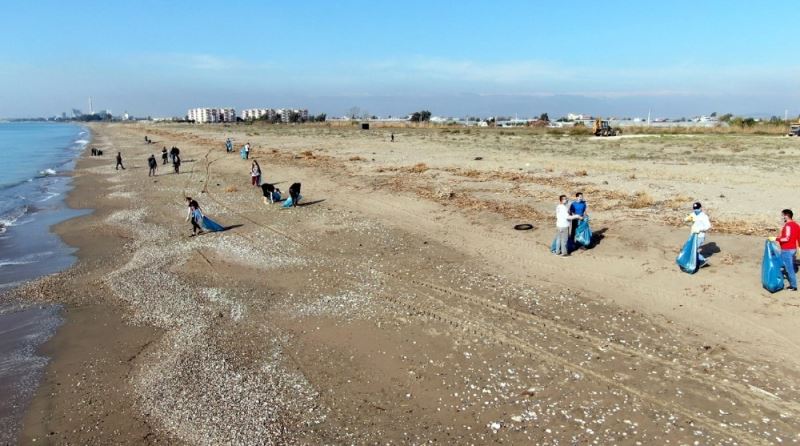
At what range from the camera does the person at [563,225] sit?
13344mm

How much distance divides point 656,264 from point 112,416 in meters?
11.8

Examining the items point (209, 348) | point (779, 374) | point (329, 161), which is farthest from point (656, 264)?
point (329, 161)

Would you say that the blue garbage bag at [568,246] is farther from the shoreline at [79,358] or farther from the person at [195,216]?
the person at [195,216]

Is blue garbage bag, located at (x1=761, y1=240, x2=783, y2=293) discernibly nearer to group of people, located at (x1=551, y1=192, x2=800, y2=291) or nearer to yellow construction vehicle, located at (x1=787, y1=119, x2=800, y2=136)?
group of people, located at (x1=551, y1=192, x2=800, y2=291)

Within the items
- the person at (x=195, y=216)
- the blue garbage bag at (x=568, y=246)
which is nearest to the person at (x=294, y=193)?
the person at (x=195, y=216)

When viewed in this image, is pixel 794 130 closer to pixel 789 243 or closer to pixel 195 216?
pixel 789 243

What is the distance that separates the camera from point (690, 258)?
12.1 metres

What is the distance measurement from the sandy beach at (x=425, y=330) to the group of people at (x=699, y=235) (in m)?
0.39

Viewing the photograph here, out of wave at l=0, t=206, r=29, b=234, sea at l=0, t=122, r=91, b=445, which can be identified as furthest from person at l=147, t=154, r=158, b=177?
wave at l=0, t=206, r=29, b=234

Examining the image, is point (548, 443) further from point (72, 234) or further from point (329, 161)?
point (329, 161)

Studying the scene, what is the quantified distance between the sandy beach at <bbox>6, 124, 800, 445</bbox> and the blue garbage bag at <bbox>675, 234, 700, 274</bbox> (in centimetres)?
32

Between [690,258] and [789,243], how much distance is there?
6.47 ft

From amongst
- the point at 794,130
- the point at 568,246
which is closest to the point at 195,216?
→ the point at 568,246

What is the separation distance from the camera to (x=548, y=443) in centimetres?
662
